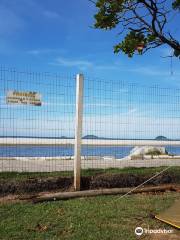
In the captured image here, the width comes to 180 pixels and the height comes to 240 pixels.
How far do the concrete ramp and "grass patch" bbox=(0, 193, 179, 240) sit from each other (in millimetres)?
110

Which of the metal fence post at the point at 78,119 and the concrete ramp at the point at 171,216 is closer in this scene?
the concrete ramp at the point at 171,216

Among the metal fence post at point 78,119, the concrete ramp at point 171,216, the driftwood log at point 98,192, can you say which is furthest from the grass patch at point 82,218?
the metal fence post at point 78,119

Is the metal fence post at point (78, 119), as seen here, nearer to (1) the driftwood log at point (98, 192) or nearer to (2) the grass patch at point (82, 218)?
(1) the driftwood log at point (98, 192)

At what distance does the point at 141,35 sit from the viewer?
28.1 ft

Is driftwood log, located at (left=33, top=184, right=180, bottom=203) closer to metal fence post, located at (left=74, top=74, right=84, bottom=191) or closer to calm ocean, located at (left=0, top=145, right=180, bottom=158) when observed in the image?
metal fence post, located at (left=74, top=74, right=84, bottom=191)

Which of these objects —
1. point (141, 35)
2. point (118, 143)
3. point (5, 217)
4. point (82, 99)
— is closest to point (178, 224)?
point (5, 217)

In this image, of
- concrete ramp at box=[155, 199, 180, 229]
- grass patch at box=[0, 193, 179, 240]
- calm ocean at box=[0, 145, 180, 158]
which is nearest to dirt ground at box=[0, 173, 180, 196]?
grass patch at box=[0, 193, 179, 240]

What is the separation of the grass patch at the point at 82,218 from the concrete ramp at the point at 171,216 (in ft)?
0.36

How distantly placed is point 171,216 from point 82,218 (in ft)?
4.58

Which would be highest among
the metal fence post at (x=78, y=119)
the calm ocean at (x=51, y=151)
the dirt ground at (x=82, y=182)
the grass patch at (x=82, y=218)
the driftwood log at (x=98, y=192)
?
the metal fence post at (x=78, y=119)

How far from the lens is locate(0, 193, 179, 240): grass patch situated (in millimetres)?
6684

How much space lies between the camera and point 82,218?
756 centimetres

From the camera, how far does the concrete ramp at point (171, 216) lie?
23.8ft

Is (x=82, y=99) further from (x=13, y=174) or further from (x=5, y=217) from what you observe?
(x=5, y=217)
